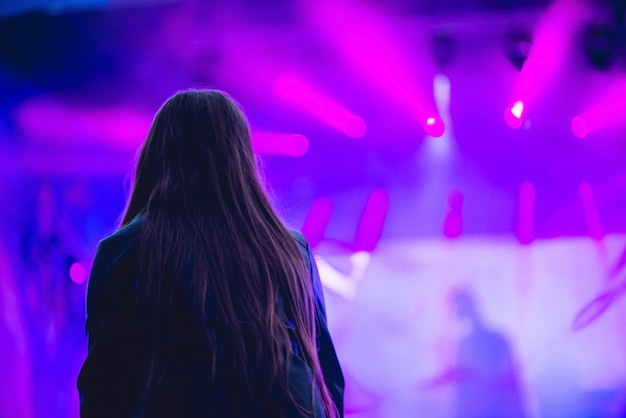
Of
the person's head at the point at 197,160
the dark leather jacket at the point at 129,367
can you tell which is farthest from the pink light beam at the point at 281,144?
the dark leather jacket at the point at 129,367

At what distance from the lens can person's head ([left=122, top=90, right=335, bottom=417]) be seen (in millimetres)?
918

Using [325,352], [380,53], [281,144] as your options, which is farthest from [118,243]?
[380,53]

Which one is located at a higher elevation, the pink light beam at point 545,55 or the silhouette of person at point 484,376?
the pink light beam at point 545,55

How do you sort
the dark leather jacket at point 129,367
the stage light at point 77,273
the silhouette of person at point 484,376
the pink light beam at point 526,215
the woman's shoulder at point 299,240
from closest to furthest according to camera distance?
1. the dark leather jacket at point 129,367
2. the woman's shoulder at point 299,240
3. the silhouette of person at point 484,376
4. the pink light beam at point 526,215
5. the stage light at point 77,273

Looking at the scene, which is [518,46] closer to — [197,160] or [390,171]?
[390,171]

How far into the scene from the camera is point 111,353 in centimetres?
93

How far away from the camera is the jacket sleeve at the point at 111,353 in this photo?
3.04 feet

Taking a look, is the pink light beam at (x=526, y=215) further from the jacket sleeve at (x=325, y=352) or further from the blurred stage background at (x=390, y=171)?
the jacket sleeve at (x=325, y=352)

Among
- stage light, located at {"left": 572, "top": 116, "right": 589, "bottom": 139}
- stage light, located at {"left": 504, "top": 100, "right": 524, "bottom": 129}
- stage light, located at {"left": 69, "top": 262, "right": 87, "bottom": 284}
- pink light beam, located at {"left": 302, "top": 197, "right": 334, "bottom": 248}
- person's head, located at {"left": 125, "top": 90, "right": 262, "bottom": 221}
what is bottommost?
person's head, located at {"left": 125, "top": 90, "right": 262, "bottom": 221}

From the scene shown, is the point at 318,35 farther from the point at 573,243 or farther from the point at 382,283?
the point at 573,243

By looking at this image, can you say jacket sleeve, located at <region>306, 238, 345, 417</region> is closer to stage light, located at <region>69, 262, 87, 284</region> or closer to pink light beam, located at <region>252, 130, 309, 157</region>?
pink light beam, located at <region>252, 130, 309, 157</region>

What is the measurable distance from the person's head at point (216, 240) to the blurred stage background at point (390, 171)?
2.75 metres

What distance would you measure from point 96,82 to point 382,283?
86.3 inches

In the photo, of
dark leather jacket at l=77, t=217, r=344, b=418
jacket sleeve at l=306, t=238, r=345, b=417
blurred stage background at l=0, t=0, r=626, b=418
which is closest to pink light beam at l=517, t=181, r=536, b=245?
blurred stage background at l=0, t=0, r=626, b=418
